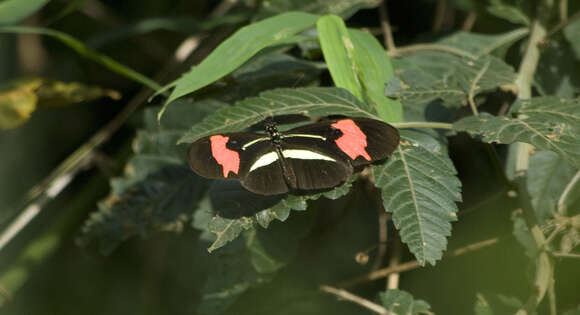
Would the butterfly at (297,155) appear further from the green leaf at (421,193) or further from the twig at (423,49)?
the twig at (423,49)

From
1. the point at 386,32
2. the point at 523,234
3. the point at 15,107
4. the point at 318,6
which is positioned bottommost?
the point at 523,234

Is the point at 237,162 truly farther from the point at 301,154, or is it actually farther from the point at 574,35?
the point at 574,35

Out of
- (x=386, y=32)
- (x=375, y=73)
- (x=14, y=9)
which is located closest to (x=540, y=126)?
(x=375, y=73)

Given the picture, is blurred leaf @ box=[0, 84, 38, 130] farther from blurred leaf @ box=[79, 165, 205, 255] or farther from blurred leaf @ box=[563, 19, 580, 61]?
blurred leaf @ box=[563, 19, 580, 61]

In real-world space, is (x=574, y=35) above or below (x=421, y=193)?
above

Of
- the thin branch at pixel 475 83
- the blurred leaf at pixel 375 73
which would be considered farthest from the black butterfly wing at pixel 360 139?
the thin branch at pixel 475 83

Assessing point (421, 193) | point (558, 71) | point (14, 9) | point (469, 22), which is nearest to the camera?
point (421, 193)
